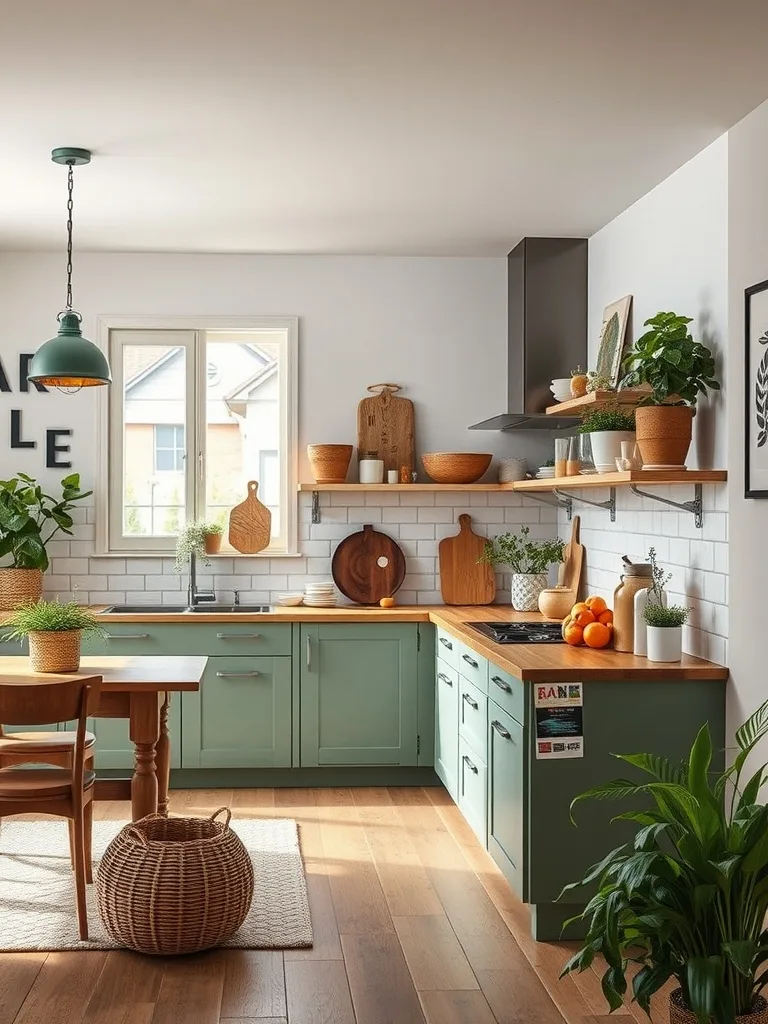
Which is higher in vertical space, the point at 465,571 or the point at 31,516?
the point at 31,516

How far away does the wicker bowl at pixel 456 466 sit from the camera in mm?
5969

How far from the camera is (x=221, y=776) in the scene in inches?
227

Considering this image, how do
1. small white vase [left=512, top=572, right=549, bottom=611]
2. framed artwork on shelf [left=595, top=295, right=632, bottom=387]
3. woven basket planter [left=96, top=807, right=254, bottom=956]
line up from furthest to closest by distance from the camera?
small white vase [left=512, top=572, right=549, bottom=611]
framed artwork on shelf [left=595, top=295, right=632, bottom=387]
woven basket planter [left=96, top=807, right=254, bottom=956]

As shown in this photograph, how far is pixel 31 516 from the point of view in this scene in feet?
19.4

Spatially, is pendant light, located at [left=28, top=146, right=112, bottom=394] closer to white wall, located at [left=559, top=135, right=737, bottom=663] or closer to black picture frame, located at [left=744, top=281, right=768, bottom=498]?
white wall, located at [left=559, top=135, right=737, bottom=663]

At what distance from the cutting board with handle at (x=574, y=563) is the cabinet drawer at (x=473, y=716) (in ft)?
3.16

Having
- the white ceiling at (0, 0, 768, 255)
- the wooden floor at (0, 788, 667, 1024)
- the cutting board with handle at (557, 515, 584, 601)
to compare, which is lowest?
the wooden floor at (0, 788, 667, 1024)

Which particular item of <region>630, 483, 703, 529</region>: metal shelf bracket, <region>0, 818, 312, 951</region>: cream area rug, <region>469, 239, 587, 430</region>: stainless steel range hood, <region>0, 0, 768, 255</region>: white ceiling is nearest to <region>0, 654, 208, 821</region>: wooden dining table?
<region>0, 818, 312, 951</region>: cream area rug

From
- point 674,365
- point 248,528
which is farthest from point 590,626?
point 248,528

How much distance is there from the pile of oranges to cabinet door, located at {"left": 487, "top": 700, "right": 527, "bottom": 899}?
1.39 feet

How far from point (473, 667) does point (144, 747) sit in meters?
1.37

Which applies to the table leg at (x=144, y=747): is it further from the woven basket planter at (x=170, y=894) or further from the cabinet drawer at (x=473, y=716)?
the cabinet drawer at (x=473, y=716)

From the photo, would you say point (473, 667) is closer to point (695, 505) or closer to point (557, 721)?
point (557, 721)

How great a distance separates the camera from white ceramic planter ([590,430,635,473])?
166 inches
